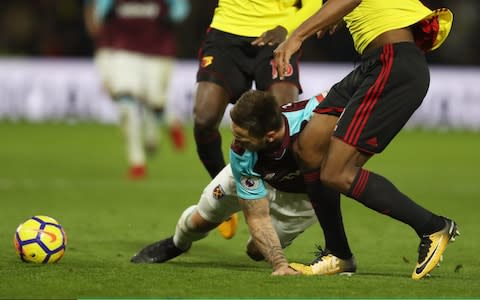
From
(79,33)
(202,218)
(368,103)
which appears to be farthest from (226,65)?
(79,33)

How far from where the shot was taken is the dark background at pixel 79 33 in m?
23.2

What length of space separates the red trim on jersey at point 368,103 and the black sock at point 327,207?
0.37 m

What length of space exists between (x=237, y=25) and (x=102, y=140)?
10.1 meters

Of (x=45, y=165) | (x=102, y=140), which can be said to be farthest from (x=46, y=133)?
(x=45, y=165)

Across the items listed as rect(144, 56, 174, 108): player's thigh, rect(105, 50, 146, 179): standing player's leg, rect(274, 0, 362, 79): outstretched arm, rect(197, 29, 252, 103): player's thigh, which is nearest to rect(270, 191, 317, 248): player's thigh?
rect(274, 0, 362, 79): outstretched arm

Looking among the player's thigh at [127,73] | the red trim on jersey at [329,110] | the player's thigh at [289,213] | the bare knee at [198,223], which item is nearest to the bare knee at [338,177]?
the red trim on jersey at [329,110]

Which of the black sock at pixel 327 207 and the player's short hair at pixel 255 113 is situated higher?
the player's short hair at pixel 255 113

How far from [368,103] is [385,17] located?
0.54 m

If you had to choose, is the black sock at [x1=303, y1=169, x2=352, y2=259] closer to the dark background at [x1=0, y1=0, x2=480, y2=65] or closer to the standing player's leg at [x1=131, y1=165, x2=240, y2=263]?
the standing player's leg at [x1=131, y1=165, x2=240, y2=263]

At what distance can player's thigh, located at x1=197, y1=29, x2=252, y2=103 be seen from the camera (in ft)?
27.3

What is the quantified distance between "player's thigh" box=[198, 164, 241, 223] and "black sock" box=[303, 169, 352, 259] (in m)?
0.55

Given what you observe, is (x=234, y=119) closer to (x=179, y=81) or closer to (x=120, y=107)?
(x=120, y=107)

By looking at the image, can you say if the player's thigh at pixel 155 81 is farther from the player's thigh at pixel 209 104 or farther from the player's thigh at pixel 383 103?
the player's thigh at pixel 383 103

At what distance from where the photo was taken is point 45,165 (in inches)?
572
